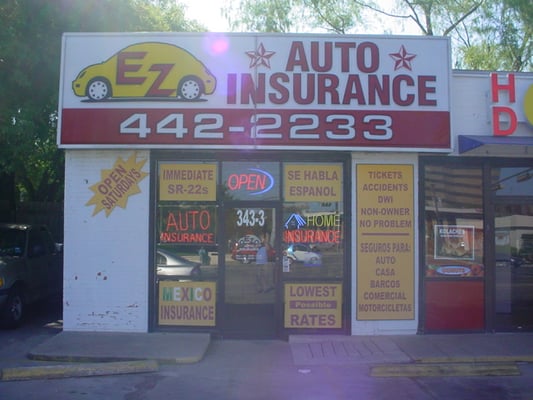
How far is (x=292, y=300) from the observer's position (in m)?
9.97

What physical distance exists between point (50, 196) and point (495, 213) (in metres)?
14.2

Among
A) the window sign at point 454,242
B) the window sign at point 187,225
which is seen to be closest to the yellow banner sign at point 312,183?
the window sign at point 187,225

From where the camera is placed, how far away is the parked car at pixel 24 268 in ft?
34.3

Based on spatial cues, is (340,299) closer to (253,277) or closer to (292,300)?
(292,300)

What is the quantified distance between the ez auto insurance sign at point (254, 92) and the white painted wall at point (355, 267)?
479mm

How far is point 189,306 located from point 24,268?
3494 millimetres

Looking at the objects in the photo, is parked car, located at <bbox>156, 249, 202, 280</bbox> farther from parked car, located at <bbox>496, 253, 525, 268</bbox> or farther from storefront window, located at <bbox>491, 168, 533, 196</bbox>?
storefront window, located at <bbox>491, 168, 533, 196</bbox>

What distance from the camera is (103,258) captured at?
9.91 metres

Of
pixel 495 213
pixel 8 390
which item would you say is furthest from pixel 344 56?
pixel 8 390

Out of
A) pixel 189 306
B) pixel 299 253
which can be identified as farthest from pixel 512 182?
pixel 189 306

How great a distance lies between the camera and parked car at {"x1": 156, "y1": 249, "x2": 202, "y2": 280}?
9.98 metres

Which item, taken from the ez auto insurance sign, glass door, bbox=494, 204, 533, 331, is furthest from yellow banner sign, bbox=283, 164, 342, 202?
glass door, bbox=494, 204, 533, 331

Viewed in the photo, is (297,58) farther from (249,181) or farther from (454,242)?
(454,242)

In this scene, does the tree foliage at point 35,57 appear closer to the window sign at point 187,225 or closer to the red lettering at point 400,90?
the window sign at point 187,225
